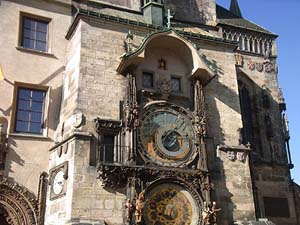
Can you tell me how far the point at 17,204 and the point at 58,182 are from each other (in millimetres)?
1464

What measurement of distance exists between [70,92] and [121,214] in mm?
4348

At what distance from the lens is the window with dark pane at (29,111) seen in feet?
45.4

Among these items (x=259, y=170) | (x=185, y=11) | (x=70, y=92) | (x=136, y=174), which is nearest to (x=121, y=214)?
(x=136, y=174)

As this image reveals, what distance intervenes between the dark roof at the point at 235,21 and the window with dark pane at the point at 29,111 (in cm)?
953

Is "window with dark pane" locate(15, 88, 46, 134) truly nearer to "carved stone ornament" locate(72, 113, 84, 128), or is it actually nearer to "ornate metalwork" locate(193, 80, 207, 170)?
"carved stone ornament" locate(72, 113, 84, 128)

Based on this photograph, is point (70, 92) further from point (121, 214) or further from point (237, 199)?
point (237, 199)

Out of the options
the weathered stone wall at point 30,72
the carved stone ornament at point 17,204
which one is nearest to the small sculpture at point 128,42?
the weathered stone wall at point 30,72

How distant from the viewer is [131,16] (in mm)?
16328

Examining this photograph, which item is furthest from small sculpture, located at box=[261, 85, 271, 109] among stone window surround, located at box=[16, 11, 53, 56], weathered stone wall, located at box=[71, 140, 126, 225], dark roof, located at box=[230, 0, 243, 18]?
stone window surround, located at box=[16, 11, 53, 56]

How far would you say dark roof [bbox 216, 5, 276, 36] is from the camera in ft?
65.0

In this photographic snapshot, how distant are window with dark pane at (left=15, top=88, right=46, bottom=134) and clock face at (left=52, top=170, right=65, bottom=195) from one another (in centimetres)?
194

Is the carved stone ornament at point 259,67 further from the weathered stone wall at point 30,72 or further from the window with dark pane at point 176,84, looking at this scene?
the weathered stone wall at point 30,72

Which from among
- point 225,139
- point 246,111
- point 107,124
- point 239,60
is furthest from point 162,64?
point 246,111

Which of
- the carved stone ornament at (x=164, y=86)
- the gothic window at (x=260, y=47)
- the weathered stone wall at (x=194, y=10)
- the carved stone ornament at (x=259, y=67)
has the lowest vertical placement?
the carved stone ornament at (x=164, y=86)
